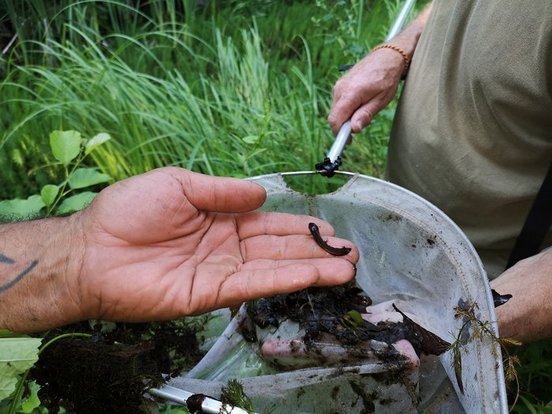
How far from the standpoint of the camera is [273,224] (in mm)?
1359

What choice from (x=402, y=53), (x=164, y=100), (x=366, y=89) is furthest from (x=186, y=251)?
(x=164, y=100)

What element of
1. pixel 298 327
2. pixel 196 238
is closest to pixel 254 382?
pixel 298 327

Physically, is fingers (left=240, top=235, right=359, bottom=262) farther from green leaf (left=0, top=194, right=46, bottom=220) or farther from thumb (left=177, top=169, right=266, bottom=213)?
green leaf (left=0, top=194, right=46, bottom=220)

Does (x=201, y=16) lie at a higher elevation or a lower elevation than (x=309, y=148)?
higher

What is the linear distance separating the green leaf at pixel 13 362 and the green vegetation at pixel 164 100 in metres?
1.13

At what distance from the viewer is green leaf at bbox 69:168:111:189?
1.64 metres

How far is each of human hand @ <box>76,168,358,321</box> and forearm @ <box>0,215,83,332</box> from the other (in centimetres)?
3

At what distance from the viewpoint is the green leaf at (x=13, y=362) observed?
87cm

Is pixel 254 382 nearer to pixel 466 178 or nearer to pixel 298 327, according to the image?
pixel 298 327

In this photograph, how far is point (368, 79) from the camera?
1.66 metres

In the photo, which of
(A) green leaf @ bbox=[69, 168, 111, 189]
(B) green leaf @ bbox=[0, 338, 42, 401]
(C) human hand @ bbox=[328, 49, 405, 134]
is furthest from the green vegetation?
(B) green leaf @ bbox=[0, 338, 42, 401]

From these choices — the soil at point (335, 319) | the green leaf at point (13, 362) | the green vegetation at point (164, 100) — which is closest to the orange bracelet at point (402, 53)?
the green vegetation at point (164, 100)

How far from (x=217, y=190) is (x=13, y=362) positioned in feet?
1.85

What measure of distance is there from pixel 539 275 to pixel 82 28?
99.7 inches
